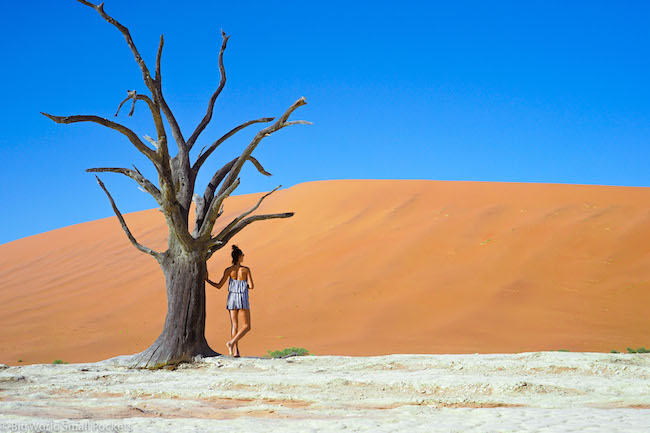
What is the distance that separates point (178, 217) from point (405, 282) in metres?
12.4

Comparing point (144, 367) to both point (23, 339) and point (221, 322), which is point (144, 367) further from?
point (23, 339)

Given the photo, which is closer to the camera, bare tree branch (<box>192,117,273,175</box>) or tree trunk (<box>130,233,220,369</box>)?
tree trunk (<box>130,233,220,369</box>)

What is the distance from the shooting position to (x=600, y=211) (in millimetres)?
23391

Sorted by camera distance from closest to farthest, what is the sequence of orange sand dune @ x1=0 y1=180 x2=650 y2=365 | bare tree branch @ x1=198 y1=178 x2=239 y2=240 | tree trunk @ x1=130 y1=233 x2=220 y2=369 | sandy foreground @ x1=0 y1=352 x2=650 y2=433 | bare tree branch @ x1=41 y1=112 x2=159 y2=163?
sandy foreground @ x1=0 y1=352 x2=650 y2=433 → bare tree branch @ x1=41 y1=112 x2=159 y2=163 → tree trunk @ x1=130 y1=233 x2=220 y2=369 → bare tree branch @ x1=198 y1=178 x2=239 y2=240 → orange sand dune @ x1=0 y1=180 x2=650 y2=365

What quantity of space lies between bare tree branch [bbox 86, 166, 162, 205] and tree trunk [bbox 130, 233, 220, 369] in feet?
2.53

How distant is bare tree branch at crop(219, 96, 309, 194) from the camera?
26.3 feet

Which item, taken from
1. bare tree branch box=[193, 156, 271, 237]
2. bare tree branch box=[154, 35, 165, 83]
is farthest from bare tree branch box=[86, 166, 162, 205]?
bare tree branch box=[154, 35, 165, 83]

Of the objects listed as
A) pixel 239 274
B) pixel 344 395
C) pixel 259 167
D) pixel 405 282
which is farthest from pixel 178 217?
pixel 405 282

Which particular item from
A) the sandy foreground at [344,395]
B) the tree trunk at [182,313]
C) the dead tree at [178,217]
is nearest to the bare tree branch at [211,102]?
the dead tree at [178,217]

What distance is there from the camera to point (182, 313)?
26.7ft

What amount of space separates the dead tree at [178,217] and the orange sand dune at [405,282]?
5.27 m

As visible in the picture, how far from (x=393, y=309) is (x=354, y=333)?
91.1 inches

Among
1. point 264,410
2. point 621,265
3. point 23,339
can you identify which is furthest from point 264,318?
point 264,410

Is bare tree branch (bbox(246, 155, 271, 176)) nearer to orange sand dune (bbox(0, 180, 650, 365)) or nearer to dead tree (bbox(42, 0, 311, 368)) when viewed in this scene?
dead tree (bbox(42, 0, 311, 368))
